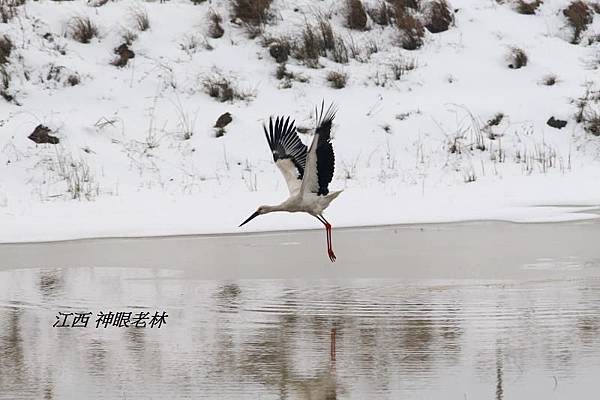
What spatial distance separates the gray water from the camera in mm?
6406

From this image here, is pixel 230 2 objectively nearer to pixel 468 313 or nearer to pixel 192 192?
pixel 192 192

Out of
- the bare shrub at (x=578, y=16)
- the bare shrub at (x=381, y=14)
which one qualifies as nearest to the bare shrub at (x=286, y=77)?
the bare shrub at (x=381, y=14)

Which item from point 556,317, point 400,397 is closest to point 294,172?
point 556,317

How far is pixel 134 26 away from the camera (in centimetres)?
2138

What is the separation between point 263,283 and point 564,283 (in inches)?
89.4

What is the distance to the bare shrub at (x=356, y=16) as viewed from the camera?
22234 mm

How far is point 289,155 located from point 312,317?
3.86 m

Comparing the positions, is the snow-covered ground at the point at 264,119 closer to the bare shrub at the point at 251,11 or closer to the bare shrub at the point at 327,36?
the bare shrub at the point at 251,11

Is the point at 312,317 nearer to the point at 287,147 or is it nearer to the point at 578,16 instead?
the point at 287,147

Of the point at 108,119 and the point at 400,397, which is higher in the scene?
the point at 108,119

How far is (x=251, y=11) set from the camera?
2195cm

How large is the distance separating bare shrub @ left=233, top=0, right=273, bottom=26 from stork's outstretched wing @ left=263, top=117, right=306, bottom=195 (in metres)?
10.0

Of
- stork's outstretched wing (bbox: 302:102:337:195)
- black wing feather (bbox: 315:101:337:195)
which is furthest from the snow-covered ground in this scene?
black wing feather (bbox: 315:101:337:195)

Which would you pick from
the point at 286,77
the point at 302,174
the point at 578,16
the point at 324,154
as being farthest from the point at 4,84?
the point at 578,16
